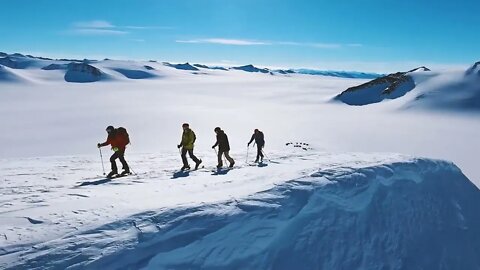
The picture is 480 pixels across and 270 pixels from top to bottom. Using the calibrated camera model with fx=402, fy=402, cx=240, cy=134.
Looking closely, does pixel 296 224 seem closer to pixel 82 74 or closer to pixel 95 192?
pixel 95 192

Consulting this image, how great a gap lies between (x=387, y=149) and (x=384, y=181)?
56.2 feet

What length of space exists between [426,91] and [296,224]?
53.5m

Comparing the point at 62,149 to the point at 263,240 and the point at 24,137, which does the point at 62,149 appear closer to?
the point at 24,137

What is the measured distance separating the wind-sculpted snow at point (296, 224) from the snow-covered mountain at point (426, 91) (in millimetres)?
40816

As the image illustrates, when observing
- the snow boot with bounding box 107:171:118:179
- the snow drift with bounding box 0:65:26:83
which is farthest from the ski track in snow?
the snow drift with bounding box 0:65:26:83

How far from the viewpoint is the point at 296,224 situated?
9422mm

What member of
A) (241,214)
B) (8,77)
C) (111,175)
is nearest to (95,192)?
(111,175)

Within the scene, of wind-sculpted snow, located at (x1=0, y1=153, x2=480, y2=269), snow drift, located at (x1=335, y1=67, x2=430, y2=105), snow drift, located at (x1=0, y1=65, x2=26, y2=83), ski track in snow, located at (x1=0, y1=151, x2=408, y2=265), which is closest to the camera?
wind-sculpted snow, located at (x1=0, y1=153, x2=480, y2=269)

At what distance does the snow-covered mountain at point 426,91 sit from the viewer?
51062 mm

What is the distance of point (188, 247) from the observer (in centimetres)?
792

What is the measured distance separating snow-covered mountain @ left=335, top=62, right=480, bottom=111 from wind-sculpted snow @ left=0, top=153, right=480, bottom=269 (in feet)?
134

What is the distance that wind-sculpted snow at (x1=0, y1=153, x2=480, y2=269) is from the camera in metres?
7.48

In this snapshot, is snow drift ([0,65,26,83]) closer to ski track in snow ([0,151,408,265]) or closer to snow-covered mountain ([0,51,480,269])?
snow-covered mountain ([0,51,480,269])

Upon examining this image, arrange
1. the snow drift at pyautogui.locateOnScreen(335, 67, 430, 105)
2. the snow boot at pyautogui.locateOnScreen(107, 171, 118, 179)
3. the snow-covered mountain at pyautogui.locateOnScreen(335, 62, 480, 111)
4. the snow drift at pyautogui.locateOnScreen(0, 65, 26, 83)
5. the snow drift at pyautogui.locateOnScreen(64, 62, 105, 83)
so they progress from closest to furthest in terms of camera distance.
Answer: the snow boot at pyautogui.locateOnScreen(107, 171, 118, 179), the snow-covered mountain at pyautogui.locateOnScreen(335, 62, 480, 111), the snow drift at pyautogui.locateOnScreen(335, 67, 430, 105), the snow drift at pyautogui.locateOnScreen(0, 65, 26, 83), the snow drift at pyautogui.locateOnScreen(64, 62, 105, 83)
